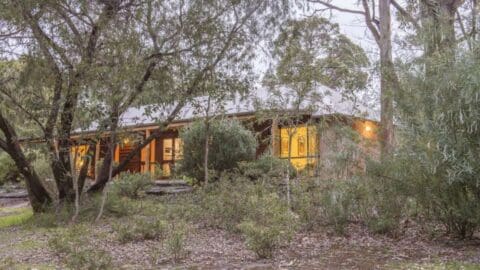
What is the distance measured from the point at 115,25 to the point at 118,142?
2379 millimetres

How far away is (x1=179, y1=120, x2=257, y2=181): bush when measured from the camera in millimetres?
13367

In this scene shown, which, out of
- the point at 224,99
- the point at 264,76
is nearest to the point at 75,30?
the point at 224,99

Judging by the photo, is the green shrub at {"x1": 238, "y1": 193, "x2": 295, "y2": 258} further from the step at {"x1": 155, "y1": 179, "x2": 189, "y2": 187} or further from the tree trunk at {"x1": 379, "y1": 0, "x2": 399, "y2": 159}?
the step at {"x1": 155, "y1": 179, "x2": 189, "y2": 187}

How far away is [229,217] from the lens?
8.31 m

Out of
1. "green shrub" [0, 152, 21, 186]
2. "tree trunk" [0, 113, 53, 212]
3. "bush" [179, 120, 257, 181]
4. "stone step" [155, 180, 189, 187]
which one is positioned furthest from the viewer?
"green shrub" [0, 152, 21, 186]

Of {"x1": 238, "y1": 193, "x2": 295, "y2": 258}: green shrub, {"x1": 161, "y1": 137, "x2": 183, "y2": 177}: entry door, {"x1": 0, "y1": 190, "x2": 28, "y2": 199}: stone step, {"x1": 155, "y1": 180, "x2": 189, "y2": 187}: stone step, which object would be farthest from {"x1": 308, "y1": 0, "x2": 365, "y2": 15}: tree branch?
{"x1": 0, "y1": 190, "x2": 28, "y2": 199}: stone step

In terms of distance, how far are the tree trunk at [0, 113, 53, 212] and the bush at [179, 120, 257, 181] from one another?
4.06 metres

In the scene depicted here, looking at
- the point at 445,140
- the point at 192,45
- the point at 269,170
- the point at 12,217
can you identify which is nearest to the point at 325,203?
the point at 445,140

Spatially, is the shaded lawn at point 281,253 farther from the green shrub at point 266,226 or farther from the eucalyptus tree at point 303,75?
the eucalyptus tree at point 303,75

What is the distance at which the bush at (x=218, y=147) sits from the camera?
1337 centimetres

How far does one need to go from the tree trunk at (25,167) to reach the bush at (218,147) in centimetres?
406

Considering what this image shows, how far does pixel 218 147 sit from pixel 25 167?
504 cm

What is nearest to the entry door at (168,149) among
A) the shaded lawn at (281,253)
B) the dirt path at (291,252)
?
the shaded lawn at (281,253)

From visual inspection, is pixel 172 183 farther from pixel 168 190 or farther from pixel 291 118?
pixel 291 118
